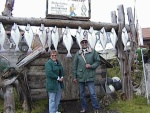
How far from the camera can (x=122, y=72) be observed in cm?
857

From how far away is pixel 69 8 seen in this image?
7645 millimetres

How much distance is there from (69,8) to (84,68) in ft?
5.77

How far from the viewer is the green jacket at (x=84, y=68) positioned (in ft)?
23.1

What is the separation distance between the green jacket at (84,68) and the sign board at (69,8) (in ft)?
3.99

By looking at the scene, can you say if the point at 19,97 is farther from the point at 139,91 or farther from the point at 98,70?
the point at 139,91

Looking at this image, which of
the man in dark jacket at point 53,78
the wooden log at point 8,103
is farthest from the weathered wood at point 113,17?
the wooden log at point 8,103

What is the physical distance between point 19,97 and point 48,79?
6.55ft

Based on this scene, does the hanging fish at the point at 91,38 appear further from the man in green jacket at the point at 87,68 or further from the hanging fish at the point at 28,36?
the hanging fish at the point at 28,36

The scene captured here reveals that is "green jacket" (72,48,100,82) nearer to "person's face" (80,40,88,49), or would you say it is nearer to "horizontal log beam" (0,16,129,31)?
"person's face" (80,40,88,49)

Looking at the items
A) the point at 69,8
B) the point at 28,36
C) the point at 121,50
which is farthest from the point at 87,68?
the point at 121,50

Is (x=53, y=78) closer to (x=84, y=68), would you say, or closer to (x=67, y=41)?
(x=84, y=68)

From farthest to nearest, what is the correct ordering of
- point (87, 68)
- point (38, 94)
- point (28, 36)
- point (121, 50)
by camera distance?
1. point (121, 50)
2. point (38, 94)
3. point (87, 68)
4. point (28, 36)

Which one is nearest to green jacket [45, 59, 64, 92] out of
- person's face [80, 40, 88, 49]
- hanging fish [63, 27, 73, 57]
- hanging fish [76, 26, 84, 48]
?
hanging fish [63, 27, 73, 57]

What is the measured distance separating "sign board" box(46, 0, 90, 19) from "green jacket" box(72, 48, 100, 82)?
1.22m
